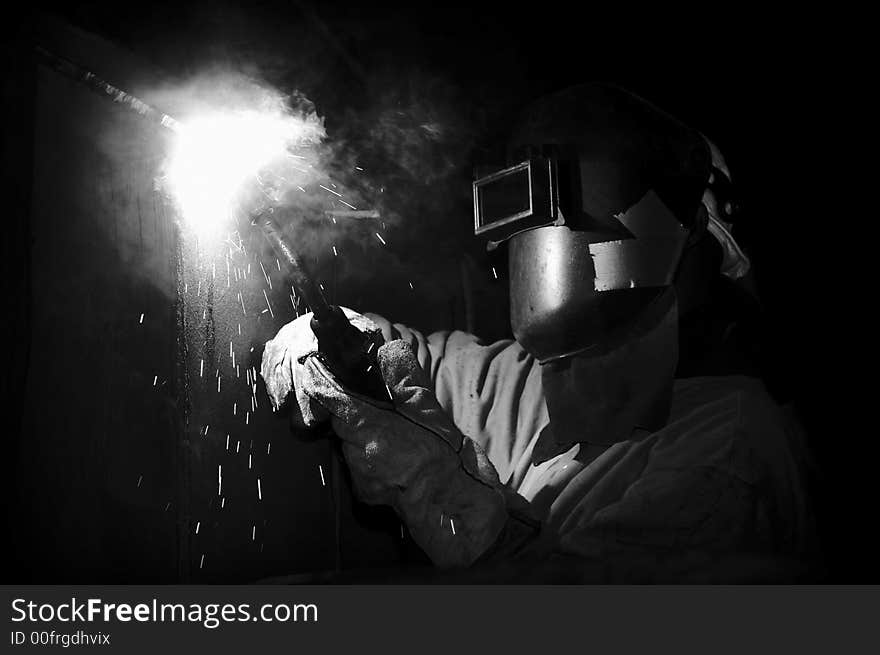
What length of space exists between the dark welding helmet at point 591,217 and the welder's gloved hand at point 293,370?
0.38m

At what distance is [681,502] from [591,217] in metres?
0.59

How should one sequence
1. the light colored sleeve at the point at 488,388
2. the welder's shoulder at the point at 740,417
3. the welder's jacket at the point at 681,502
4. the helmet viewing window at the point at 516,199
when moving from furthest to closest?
the light colored sleeve at the point at 488,388 < the helmet viewing window at the point at 516,199 < the welder's shoulder at the point at 740,417 < the welder's jacket at the point at 681,502

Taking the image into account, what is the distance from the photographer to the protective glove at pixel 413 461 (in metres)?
1.73

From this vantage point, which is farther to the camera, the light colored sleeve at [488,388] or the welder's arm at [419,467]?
the light colored sleeve at [488,388]

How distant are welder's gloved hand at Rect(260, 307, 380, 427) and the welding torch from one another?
0.05 m

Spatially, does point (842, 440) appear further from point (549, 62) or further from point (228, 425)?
point (228, 425)

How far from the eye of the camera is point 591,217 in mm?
1866

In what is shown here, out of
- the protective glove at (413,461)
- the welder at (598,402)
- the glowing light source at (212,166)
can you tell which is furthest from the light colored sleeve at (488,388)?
the glowing light source at (212,166)

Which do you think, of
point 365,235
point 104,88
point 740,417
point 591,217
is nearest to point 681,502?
point 740,417

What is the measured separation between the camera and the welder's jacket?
1.62 meters

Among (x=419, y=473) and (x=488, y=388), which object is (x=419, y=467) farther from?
(x=488, y=388)

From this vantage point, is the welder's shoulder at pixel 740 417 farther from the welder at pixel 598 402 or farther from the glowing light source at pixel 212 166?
the glowing light source at pixel 212 166

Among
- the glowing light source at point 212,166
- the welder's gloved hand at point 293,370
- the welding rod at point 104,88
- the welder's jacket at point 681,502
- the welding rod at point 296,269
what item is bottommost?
the welder's jacket at point 681,502
